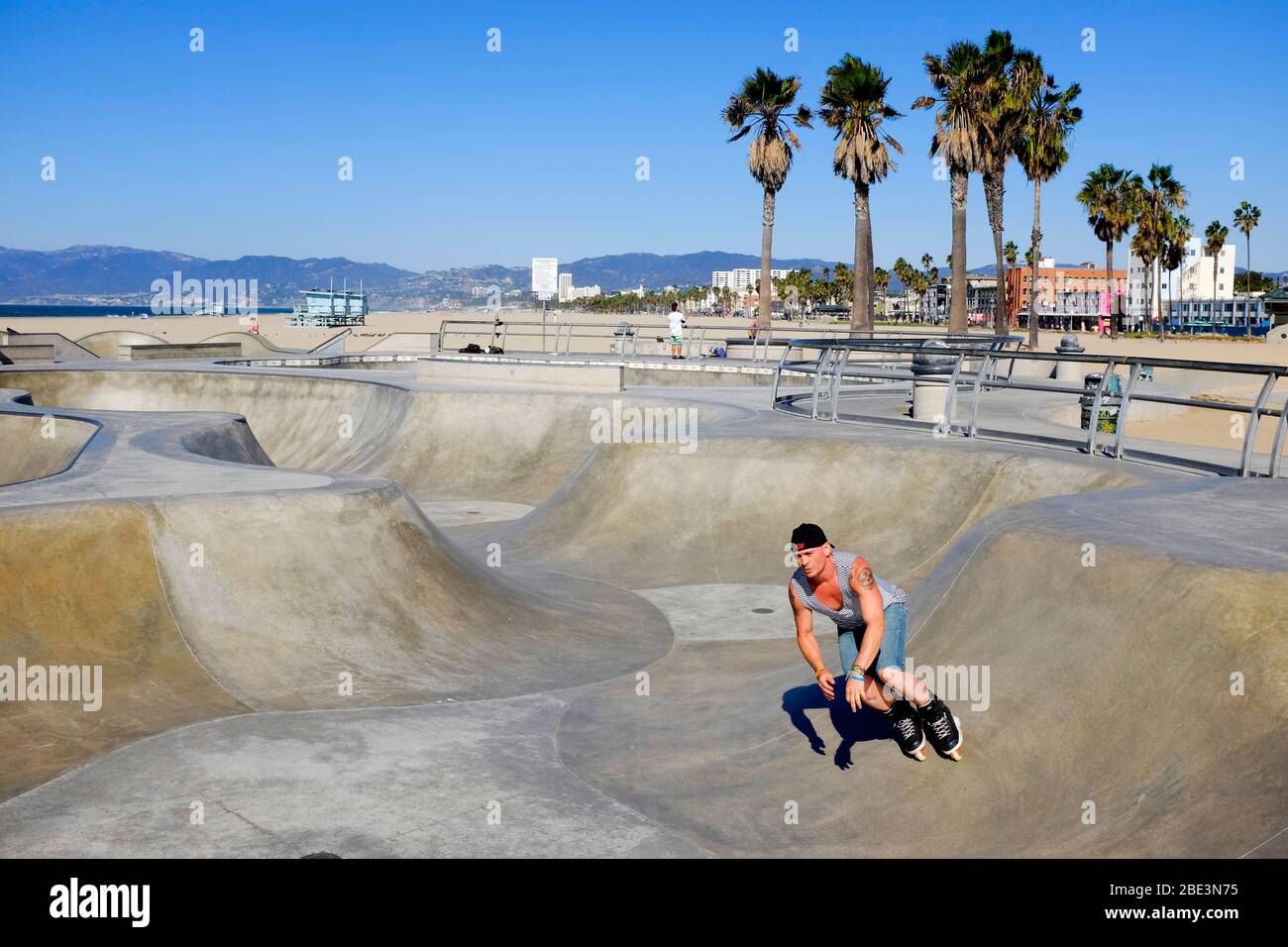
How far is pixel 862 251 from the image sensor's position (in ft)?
153

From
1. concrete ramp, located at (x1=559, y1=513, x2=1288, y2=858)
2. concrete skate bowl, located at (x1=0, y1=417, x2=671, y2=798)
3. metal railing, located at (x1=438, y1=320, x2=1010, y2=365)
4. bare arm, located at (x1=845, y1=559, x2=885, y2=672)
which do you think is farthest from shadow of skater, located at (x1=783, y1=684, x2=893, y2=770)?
metal railing, located at (x1=438, y1=320, x2=1010, y2=365)

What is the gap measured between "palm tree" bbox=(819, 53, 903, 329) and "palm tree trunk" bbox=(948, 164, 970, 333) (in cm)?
269

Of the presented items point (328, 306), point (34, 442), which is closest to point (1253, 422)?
point (34, 442)

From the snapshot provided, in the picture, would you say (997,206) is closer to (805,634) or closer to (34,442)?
(34,442)

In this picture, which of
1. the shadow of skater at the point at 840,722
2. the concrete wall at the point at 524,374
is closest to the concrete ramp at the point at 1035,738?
the shadow of skater at the point at 840,722

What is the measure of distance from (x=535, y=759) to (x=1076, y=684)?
3513 millimetres

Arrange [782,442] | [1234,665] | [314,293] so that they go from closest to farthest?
[1234,665], [782,442], [314,293]

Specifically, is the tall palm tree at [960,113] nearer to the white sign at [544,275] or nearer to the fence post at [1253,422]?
the white sign at [544,275]

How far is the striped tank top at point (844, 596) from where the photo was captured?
6000mm

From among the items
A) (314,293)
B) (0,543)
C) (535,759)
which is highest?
(314,293)

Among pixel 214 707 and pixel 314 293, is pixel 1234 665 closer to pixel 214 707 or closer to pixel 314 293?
pixel 214 707

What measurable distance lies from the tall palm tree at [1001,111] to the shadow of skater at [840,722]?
44042 millimetres

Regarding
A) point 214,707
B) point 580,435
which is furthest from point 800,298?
point 214,707
